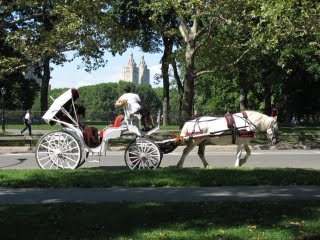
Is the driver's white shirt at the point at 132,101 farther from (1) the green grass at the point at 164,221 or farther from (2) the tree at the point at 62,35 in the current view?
(2) the tree at the point at 62,35

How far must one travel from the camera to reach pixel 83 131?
44.0 ft

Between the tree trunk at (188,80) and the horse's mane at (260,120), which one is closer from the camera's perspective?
the horse's mane at (260,120)

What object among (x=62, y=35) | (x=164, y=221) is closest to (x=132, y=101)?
(x=164, y=221)

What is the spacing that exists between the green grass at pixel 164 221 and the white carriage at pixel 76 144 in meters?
4.90

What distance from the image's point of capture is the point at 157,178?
10.9 m

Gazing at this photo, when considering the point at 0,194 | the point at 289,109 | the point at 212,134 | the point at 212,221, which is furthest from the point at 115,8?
the point at 212,221

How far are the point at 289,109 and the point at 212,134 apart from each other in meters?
42.6

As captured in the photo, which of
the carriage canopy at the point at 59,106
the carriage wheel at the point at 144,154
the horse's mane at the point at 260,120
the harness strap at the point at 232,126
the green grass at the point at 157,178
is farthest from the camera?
the horse's mane at the point at 260,120

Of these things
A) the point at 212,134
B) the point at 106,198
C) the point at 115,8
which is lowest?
the point at 106,198

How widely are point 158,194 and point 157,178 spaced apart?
1.37m

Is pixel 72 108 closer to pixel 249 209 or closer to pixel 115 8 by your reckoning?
pixel 249 209

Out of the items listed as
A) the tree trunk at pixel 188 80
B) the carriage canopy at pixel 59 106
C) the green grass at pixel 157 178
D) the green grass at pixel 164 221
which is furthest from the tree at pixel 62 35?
the green grass at pixel 164 221

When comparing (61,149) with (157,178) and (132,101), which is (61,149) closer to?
(132,101)

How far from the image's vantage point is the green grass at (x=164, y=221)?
6.28m
